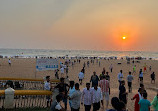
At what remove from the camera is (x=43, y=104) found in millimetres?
8961

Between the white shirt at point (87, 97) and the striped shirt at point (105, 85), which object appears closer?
the white shirt at point (87, 97)

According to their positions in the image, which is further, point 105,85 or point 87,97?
point 105,85

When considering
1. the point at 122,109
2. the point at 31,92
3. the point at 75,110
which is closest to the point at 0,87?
the point at 31,92

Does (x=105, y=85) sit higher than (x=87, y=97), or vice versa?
(x=105, y=85)

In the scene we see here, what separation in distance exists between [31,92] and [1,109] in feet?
5.02

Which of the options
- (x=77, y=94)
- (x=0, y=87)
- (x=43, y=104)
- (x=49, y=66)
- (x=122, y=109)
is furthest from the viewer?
(x=49, y=66)

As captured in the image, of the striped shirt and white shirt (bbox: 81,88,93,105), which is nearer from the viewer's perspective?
white shirt (bbox: 81,88,93,105)

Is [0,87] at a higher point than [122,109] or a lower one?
lower

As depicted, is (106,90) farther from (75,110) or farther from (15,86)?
(15,86)

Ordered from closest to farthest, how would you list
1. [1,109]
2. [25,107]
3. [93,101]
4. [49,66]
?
[93,101], [1,109], [25,107], [49,66]

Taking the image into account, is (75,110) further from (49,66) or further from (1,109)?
(49,66)

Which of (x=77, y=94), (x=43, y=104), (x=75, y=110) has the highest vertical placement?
(x=77, y=94)

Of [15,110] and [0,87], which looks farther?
[0,87]

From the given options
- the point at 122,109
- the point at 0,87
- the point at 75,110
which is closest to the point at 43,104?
the point at 75,110
